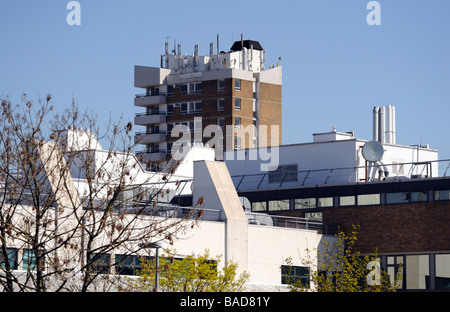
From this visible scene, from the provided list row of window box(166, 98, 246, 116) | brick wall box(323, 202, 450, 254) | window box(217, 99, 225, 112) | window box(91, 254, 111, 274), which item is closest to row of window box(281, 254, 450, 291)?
brick wall box(323, 202, 450, 254)

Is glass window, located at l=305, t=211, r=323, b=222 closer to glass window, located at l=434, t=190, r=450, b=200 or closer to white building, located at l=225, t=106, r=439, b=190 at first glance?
white building, located at l=225, t=106, r=439, b=190

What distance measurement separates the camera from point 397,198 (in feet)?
161

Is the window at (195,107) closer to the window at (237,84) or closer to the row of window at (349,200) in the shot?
the window at (237,84)

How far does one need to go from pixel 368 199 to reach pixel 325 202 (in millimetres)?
2669

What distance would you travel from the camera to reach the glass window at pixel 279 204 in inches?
2090

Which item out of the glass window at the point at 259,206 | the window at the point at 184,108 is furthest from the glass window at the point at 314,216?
the window at the point at 184,108

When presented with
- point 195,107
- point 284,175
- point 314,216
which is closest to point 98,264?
point 314,216

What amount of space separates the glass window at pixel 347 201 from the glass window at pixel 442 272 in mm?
5791

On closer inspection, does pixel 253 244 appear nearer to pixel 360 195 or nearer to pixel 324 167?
pixel 360 195

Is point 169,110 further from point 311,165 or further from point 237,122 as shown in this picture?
point 311,165

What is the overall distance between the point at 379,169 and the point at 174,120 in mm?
63392

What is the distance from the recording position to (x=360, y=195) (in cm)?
5050

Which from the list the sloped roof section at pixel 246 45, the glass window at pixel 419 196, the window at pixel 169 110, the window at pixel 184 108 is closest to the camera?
the glass window at pixel 419 196
